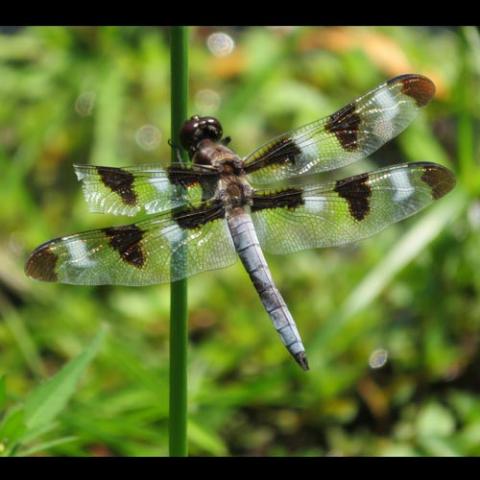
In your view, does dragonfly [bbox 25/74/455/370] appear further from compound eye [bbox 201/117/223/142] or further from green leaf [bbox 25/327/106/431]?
green leaf [bbox 25/327/106/431]

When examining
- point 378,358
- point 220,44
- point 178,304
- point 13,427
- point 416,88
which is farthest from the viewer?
point 220,44

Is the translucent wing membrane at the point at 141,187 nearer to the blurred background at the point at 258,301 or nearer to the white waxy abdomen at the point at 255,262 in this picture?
the white waxy abdomen at the point at 255,262

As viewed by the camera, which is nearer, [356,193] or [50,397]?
[50,397]

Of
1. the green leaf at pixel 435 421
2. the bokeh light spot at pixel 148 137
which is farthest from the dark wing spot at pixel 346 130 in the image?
the bokeh light spot at pixel 148 137

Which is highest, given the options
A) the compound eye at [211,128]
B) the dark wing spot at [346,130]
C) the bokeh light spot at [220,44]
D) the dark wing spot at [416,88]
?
the bokeh light spot at [220,44]

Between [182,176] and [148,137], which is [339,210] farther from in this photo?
[148,137]

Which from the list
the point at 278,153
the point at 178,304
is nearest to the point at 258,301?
the point at 278,153
